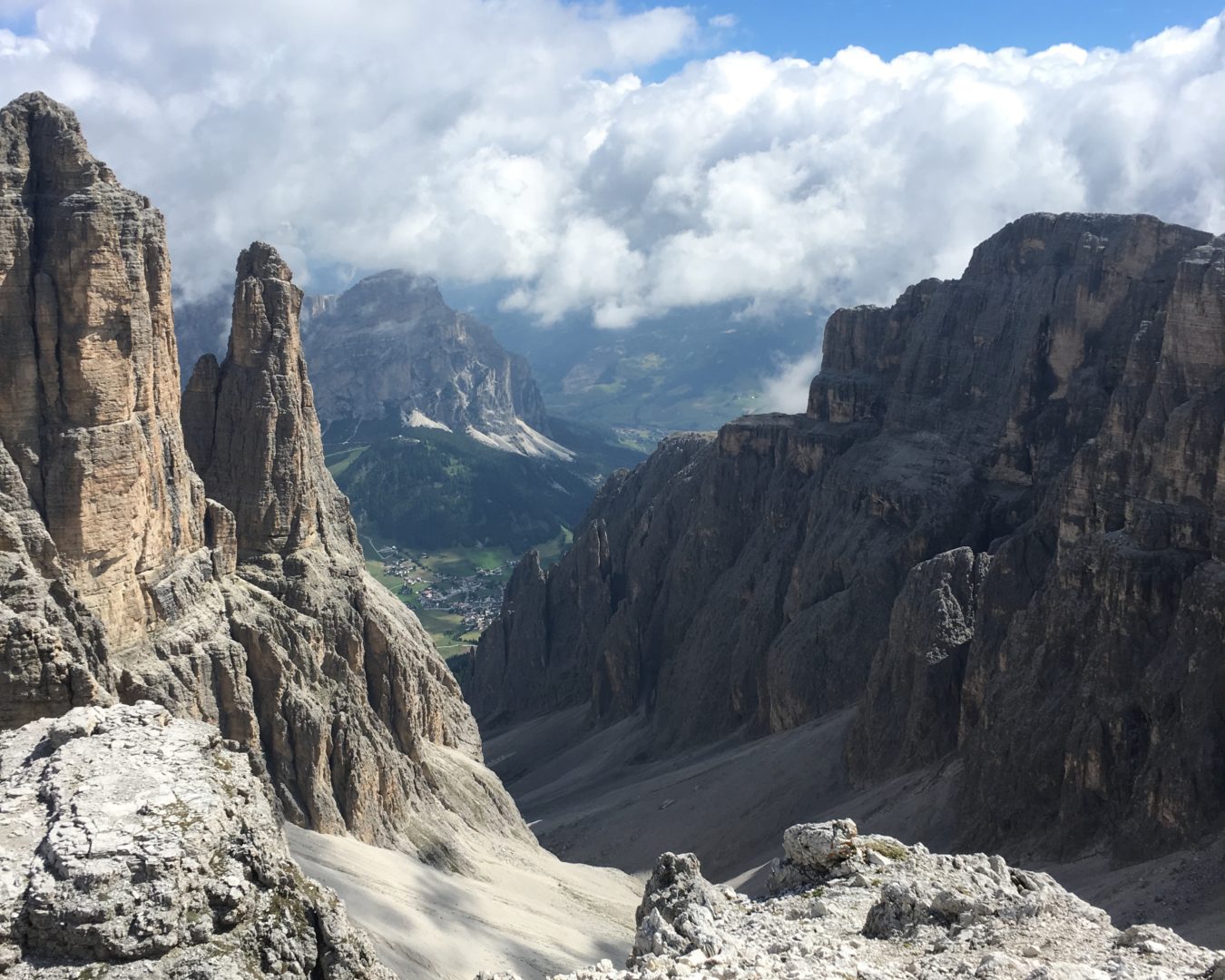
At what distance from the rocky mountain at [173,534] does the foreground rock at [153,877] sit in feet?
72.1

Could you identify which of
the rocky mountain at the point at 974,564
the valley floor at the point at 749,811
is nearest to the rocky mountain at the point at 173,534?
the valley floor at the point at 749,811

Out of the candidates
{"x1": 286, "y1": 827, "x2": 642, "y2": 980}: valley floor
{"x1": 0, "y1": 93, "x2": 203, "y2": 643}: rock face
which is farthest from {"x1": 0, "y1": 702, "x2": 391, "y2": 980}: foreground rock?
{"x1": 0, "y1": 93, "x2": 203, "y2": 643}: rock face

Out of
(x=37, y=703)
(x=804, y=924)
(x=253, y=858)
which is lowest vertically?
(x=804, y=924)

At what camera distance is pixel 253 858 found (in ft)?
78.6

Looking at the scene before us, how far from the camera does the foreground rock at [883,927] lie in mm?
27766

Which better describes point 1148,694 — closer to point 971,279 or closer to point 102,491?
point 102,491

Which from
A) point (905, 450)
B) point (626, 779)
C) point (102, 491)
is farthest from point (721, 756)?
point (102, 491)

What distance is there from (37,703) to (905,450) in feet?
331

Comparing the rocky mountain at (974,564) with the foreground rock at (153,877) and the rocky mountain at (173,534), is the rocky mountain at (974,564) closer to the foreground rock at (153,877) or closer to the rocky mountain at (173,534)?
the rocky mountain at (173,534)

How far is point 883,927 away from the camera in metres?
32.8

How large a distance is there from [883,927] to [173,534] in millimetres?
47239

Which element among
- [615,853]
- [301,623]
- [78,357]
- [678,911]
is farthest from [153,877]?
[615,853]

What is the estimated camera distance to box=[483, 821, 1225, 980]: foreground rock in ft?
91.1

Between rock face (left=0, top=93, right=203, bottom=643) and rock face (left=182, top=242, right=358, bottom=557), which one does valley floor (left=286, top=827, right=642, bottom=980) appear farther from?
rock face (left=182, top=242, right=358, bottom=557)
